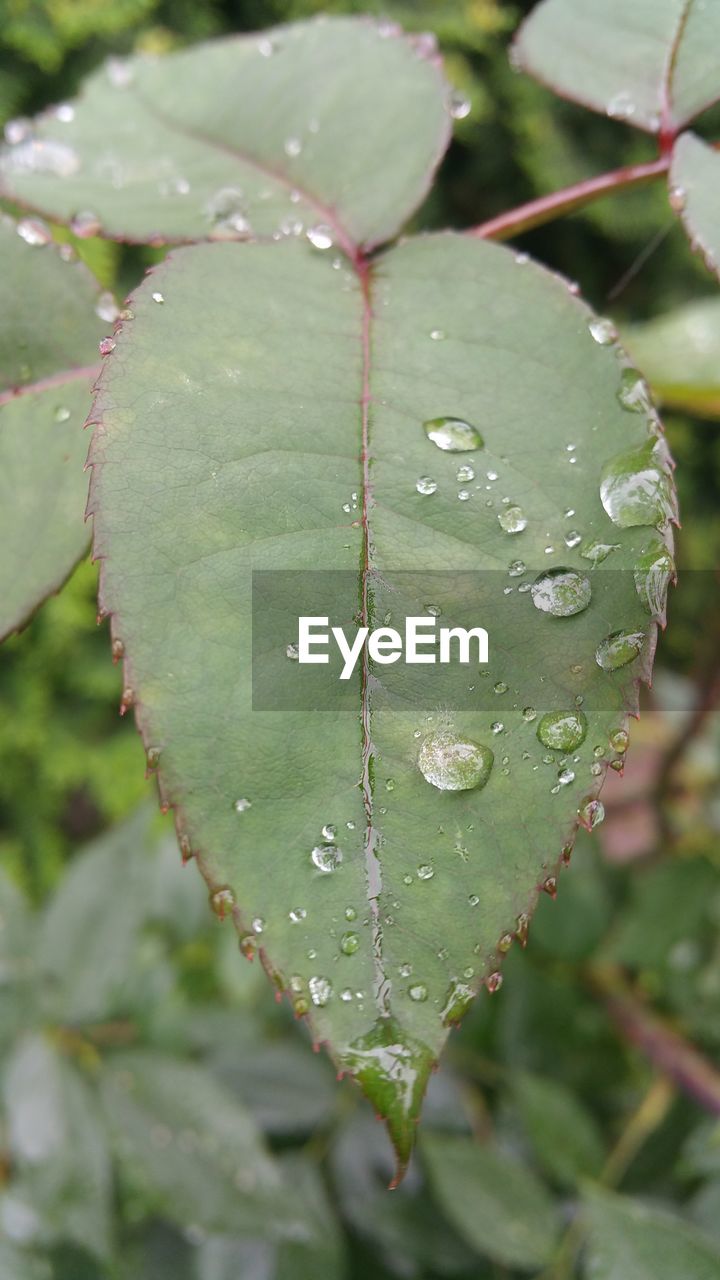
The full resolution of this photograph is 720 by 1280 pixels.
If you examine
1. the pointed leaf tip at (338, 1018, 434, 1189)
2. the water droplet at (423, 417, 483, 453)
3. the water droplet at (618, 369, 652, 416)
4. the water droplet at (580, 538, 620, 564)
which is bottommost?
the pointed leaf tip at (338, 1018, 434, 1189)

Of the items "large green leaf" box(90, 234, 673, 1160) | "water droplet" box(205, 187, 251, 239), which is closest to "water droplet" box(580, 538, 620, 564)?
"large green leaf" box(90, 234, 673, 1160)

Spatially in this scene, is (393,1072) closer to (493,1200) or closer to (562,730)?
(562,730)

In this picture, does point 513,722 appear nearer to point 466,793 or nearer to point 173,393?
point 466,793

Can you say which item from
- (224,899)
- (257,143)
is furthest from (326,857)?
(257,143)

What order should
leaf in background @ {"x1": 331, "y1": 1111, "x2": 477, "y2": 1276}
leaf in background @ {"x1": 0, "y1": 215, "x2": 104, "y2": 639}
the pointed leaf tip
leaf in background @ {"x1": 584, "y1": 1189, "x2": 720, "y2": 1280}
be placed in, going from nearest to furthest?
the pointed leaf tip < leaf in background @ {"x1": 0, "y1": 215, "x2": 104, "y2": 639} < leaf in background @ {"x1": 584, "y1": 1189, "x2": 720, "y2": 1280} < leaf in background @ {"x1": 331, "y1": 1111, "x2": 477, "y2": 1276}

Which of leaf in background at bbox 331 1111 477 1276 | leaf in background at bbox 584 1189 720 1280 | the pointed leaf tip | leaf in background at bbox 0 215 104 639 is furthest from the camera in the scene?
leaf in background at bbox 331 1111 477 1276

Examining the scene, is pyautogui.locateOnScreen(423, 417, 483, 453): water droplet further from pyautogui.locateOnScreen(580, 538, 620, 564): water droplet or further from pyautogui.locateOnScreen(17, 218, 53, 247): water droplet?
pyautogui.locateOnScreen(17, 218, 53, 247): water droplet
